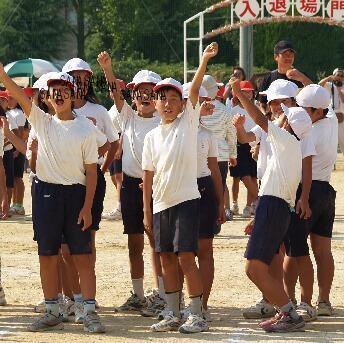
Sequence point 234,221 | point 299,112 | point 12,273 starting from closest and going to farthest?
point 299,112 < point 12,273 < point 234,221

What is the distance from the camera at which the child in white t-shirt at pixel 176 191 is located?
9586 mm

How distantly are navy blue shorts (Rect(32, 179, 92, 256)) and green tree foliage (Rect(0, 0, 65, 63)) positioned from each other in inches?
1777

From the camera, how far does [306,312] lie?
33.1ft

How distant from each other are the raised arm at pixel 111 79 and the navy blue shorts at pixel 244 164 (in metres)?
7.63

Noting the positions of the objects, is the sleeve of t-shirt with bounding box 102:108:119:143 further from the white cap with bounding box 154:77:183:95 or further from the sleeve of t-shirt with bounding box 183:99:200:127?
the sleeve of t-shirt with bounding box 183:99:200:127

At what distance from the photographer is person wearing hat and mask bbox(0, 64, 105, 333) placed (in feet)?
31.6

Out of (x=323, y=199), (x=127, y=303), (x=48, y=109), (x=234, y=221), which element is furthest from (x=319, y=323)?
(x=234, y=221)

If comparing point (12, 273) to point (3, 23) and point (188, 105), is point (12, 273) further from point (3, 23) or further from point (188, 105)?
point (3, 23)

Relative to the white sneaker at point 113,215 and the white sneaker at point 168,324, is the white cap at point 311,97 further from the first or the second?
the white sneaker at point 113,215

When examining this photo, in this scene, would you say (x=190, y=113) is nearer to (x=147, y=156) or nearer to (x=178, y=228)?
(x=147, y=156)

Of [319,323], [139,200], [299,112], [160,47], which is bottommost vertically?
[319,323]

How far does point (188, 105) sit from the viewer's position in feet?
31.6

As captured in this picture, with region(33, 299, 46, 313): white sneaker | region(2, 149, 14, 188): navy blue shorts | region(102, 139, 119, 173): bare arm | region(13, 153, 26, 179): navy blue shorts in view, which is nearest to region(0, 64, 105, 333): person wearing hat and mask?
region(33, 299, 46, 313): white sneaker

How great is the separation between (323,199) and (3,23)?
4702cm
